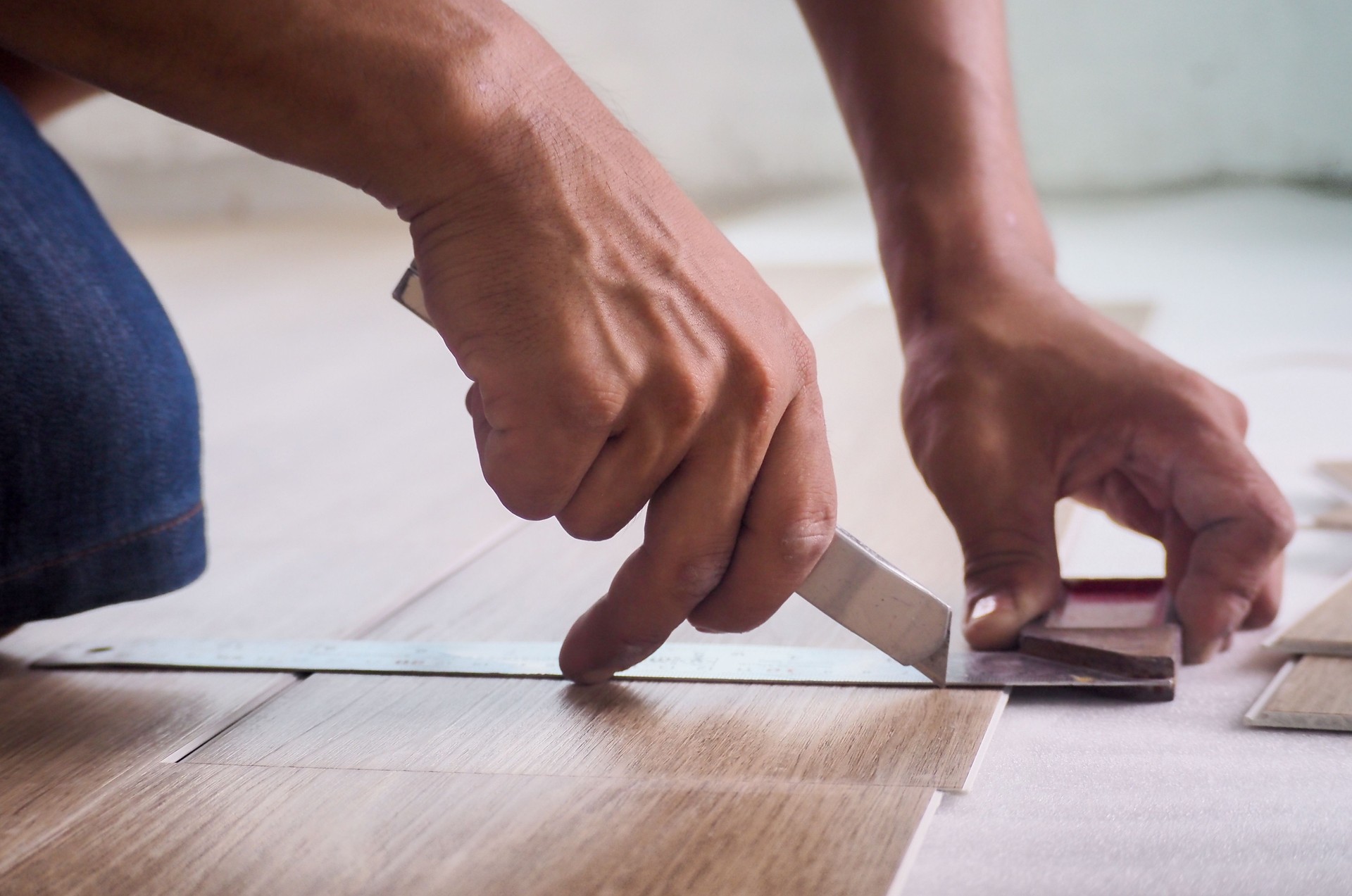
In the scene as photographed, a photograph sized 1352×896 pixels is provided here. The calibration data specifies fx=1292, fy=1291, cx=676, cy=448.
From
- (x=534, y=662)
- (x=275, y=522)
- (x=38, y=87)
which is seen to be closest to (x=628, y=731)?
(x=534, y=662)

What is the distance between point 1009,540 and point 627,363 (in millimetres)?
450

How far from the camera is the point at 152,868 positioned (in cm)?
68

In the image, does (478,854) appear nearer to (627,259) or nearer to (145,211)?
(627,259)

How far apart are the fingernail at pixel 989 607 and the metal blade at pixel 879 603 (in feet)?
0.35

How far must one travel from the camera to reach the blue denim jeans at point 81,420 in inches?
37.5

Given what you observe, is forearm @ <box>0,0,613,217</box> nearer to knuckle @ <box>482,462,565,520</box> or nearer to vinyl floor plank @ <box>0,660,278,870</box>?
knuckle @ <box>482,462,565,520</box>

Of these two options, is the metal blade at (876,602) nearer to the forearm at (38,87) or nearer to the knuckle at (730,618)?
the knuckle at (730,618)

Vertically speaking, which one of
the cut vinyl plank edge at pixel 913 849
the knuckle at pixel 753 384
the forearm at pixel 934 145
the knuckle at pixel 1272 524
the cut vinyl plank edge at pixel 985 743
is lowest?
the cut vinyl plank edge at pixel 985 743

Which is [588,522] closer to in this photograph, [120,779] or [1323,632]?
[120,779]

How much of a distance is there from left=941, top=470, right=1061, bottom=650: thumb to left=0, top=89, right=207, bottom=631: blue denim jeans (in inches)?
25.2

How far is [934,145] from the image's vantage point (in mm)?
1186

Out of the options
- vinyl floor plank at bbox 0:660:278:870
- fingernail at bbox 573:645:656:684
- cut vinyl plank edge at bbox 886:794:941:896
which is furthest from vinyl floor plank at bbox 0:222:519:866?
cut vinyl plank edge at bbox 886:794:941:896

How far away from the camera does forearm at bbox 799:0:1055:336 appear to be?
3.83ft

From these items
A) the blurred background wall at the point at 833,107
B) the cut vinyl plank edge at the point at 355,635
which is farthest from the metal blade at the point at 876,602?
the blurred background wall at the point at 833,107
